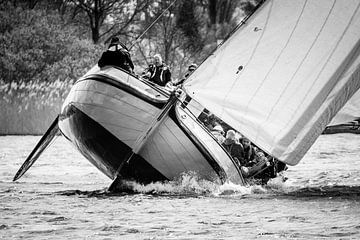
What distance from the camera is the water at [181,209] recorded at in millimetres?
11219

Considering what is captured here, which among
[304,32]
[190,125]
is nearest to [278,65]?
[304,32]

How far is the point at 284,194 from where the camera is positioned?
52.4 ft

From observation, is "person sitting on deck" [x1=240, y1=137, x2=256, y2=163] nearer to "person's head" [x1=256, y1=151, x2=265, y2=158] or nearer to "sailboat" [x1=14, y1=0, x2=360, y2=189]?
"person's head" [x1=256, y1=151, x2=265, y2=158]

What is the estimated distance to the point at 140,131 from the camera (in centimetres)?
1479

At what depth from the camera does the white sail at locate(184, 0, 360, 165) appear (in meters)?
14.5

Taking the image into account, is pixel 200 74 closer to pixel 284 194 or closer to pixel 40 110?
pixel 284 194

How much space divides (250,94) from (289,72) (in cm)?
64

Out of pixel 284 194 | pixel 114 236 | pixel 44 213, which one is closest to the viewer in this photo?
pixel 114 236

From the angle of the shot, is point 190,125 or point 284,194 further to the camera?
point 284,194

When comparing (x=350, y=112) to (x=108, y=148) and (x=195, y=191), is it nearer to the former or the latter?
(x=195, y=191)

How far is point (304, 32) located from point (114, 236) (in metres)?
5.07

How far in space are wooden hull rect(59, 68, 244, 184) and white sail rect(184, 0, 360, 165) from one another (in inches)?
25.4

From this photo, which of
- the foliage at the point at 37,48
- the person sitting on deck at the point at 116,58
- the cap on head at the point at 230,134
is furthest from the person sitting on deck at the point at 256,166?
the foliage at the point at 37,48

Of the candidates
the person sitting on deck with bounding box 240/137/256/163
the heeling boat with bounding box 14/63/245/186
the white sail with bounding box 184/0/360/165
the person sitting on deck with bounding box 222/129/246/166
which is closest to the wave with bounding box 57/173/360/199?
the heeling boat with bounding box 14/63/245/186
